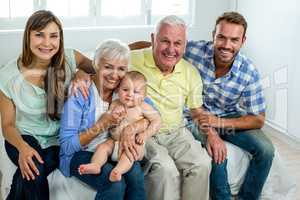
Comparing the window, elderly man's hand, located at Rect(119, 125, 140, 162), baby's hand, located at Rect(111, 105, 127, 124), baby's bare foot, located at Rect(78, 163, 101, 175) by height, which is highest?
the window

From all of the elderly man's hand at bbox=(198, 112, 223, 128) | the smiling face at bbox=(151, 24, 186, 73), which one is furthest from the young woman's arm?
the elderly man's hand at bbox=(198, 112, 223, 128)

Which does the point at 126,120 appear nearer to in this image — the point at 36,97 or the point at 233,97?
the point at 36,97

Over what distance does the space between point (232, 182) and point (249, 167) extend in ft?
0.38

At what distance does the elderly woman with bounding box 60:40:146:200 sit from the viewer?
2059 millimetres

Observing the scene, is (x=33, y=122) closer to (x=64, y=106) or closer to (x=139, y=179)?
(x=64, y=106)

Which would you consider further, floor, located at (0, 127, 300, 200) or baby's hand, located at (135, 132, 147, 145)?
floor, located at (0, 127, 300, 200)

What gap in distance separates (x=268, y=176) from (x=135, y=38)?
2.12 meters

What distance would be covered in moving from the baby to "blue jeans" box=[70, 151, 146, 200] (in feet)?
0.09

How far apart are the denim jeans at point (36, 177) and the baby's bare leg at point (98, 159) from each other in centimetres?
18

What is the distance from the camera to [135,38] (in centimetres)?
428

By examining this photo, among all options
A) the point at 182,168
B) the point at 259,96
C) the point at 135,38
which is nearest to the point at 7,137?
the point at 182,168

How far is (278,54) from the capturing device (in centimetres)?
371

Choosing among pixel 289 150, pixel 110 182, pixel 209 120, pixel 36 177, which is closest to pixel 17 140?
pixel 36 177

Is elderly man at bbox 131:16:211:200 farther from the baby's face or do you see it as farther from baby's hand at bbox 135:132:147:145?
the baby's face
